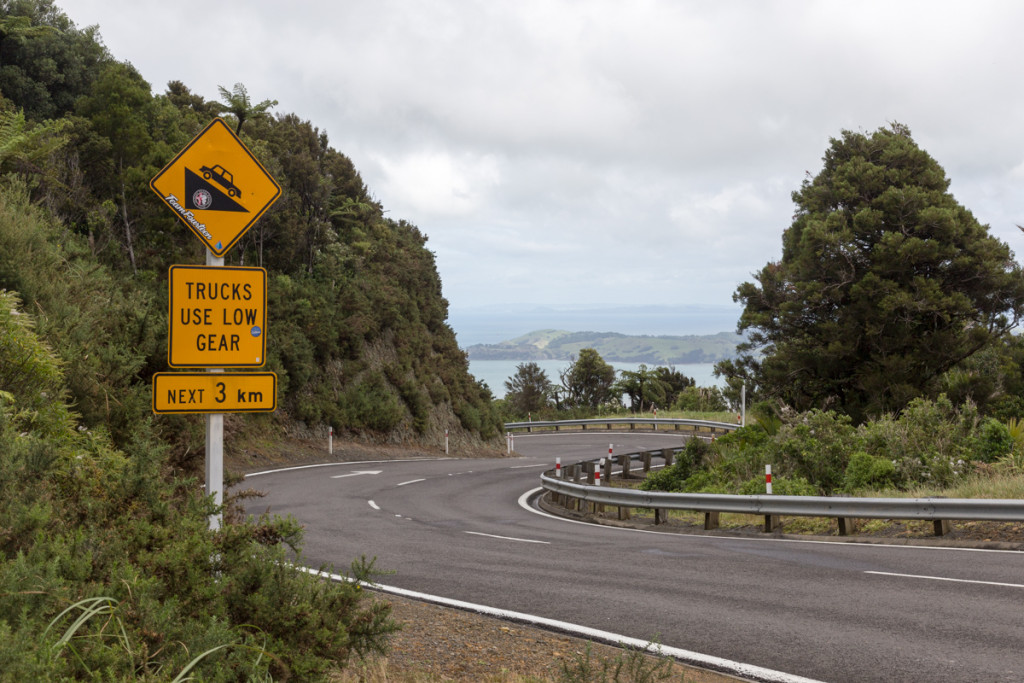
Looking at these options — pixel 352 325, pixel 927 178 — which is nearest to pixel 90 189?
pixel 352 325

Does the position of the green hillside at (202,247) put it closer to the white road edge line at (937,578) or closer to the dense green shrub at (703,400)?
the white road edge line at (937,578)

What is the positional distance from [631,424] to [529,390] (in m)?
15.7

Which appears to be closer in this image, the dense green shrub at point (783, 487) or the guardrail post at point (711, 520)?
the guardrail post at point (711, 520)

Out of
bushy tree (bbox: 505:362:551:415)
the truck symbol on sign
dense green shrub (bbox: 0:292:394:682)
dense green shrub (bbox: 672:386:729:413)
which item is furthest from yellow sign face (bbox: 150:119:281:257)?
bushy tree (bbox: 505:362:551:415)

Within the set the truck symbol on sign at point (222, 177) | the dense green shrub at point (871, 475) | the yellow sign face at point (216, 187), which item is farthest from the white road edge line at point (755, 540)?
the truck symbol on sign at point (222, 177)

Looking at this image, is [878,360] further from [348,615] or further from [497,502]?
[348,615]

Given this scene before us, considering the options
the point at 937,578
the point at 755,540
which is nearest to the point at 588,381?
the point at 755,540

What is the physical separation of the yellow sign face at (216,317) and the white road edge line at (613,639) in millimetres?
1474

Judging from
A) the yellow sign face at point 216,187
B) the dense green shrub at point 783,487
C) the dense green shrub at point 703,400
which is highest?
the yellow sign face at point 216,187

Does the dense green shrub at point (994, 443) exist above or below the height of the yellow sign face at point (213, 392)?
below

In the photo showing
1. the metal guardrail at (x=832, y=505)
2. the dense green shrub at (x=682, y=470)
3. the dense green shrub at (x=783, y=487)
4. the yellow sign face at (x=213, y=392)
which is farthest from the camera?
the dense green shrub at (x=682, y=470)

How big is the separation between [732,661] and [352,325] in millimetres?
27388

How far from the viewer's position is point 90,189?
966 inches

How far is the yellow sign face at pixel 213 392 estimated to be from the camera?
4949mm
